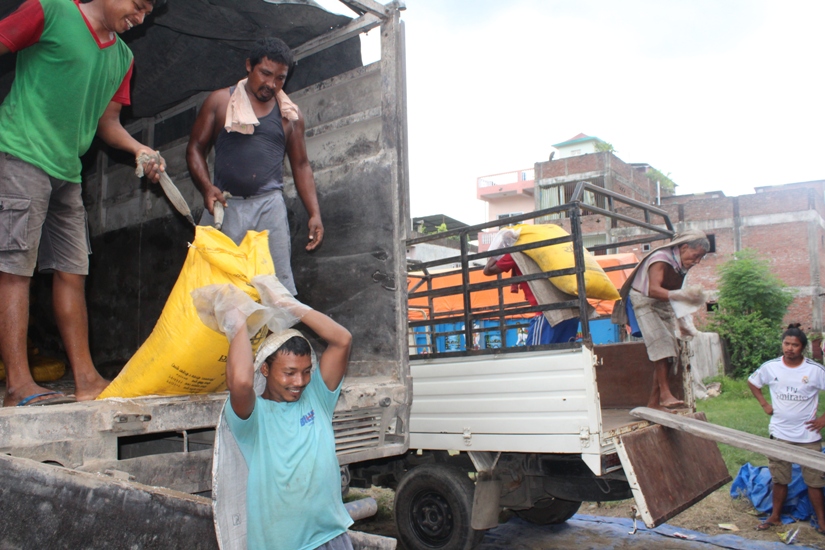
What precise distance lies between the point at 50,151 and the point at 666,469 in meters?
3.50

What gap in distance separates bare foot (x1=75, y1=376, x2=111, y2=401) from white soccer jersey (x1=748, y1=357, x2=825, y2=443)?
5.13m

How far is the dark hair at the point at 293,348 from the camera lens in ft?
6.81

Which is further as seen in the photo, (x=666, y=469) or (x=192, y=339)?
(x=666, y=469)

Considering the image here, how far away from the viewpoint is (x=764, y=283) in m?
16.6

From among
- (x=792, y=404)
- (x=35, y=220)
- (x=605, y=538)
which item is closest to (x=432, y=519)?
(x=605, y=538)

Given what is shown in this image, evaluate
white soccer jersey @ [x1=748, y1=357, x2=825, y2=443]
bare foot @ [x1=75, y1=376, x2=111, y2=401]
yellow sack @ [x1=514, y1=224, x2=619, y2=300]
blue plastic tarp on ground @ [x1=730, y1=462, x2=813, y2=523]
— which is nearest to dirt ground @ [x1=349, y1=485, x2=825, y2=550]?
blue plastic tarp on ground @ [x1=730, y1=462, x2=813, y2=523]

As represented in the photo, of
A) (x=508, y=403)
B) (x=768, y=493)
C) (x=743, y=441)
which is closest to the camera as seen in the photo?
(x=743, y=441)

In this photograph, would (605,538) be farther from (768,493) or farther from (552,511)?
(768,493)

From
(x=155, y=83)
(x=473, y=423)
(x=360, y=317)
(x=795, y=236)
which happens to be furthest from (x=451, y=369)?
(x=795, y=236)

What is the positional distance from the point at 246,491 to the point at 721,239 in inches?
972

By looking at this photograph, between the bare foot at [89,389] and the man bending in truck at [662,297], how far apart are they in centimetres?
346

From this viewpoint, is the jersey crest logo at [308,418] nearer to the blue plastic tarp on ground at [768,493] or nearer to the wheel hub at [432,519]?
the wheel hub at [432,519]

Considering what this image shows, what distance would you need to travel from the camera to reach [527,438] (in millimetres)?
3785

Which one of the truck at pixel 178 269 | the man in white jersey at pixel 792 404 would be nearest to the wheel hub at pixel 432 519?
the truck at pixel 178 269
